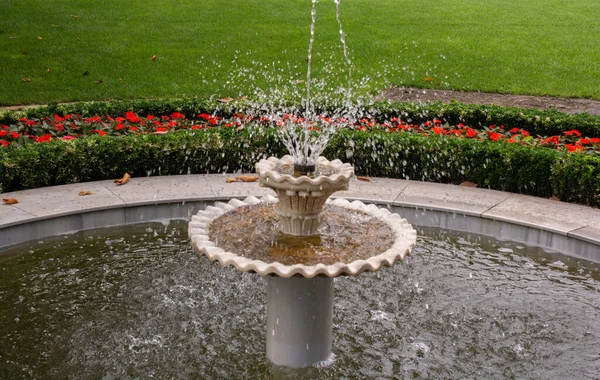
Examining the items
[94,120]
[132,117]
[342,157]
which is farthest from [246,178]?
[94,120]

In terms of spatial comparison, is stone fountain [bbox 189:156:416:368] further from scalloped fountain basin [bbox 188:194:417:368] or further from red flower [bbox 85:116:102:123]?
red flower [bbox 85:116:102:123]

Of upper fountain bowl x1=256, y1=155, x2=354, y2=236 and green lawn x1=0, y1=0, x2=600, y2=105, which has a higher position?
green lawn x1=0, y1=0, x2=600, y2=105

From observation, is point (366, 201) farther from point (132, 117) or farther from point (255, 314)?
point (132, 117)

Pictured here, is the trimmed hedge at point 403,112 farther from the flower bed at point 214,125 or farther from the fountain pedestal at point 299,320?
the fountain pedestal at point 299,320

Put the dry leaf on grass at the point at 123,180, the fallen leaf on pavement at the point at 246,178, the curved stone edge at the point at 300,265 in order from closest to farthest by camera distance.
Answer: the curved stone edge at the point at 300,265 < the dry leaf on grass at the point at 123,180 < the fallen leaf on pavement at the point at 246,178

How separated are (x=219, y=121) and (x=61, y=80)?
5.01 metres

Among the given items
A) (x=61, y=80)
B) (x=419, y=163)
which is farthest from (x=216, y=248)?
(x=61, y=80)

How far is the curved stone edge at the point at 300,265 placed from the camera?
14.1 ft

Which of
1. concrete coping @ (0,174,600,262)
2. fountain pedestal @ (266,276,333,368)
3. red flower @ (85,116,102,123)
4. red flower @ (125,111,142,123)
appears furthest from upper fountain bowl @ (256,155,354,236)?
red flower @ (85,116,102,123)

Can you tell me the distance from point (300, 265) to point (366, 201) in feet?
11.6

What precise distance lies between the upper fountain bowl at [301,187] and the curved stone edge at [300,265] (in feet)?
1.67

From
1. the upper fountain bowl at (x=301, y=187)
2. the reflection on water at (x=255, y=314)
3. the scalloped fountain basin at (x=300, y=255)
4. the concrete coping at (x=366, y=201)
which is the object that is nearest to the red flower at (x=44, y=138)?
the concrete coping at (x=366, y=201)

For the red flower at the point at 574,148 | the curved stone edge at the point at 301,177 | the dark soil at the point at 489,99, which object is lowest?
the red flower at the point at 574,148

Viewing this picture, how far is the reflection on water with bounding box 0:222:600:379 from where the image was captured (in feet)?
16.3
